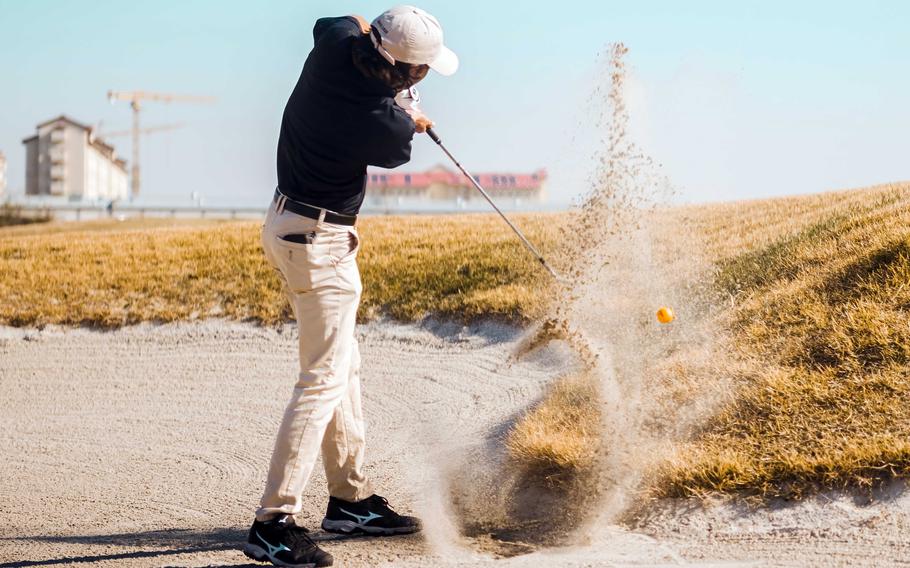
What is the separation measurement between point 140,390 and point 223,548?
4.24 metres

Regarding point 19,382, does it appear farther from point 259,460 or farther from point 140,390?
point 259,460

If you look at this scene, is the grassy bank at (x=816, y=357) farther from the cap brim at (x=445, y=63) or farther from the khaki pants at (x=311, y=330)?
the cap brim at (x=445, y=63)

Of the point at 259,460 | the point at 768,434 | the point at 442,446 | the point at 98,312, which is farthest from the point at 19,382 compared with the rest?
the point at 768,434

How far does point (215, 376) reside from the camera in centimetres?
927

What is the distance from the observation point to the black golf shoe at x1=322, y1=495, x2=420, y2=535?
17.6ft

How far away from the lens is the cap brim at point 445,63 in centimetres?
455

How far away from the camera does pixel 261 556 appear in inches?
190

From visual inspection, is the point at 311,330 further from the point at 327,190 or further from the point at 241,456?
the point at 241,456

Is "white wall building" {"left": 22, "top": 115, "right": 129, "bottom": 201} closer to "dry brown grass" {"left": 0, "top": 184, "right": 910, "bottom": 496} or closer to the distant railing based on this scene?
the distant railing

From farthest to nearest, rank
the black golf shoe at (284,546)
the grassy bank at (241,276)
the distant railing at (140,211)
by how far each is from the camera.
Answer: the distant railing at (140,211), the grassy bank at (241,276), the black golf shoe at (284,546)

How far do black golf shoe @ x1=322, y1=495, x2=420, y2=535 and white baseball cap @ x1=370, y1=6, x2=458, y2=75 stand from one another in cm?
232

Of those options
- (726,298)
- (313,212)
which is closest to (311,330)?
(313,212)

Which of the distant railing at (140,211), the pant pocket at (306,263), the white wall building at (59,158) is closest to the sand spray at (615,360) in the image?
the pant pocket at (306,263)

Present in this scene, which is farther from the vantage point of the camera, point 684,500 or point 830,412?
point 830,412
